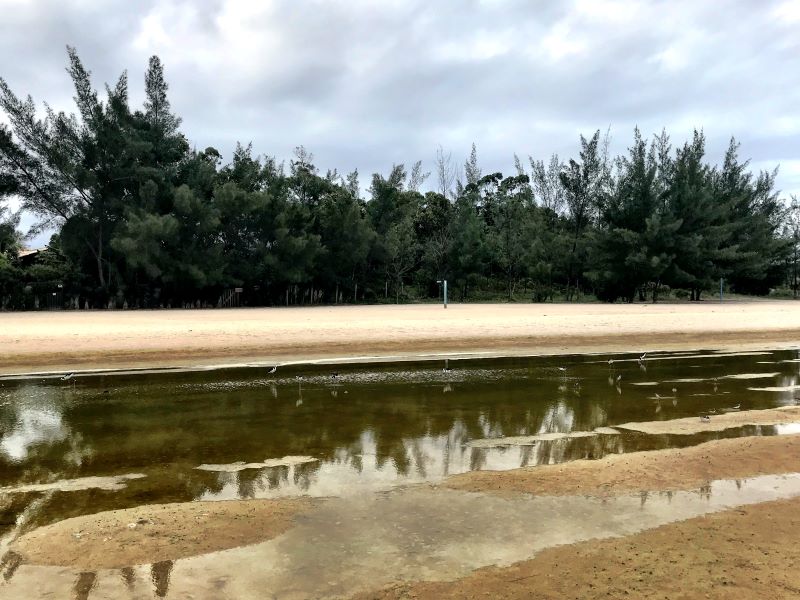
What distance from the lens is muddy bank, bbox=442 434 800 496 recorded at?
5.43m

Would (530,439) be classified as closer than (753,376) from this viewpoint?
Yes

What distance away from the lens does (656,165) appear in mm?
45875

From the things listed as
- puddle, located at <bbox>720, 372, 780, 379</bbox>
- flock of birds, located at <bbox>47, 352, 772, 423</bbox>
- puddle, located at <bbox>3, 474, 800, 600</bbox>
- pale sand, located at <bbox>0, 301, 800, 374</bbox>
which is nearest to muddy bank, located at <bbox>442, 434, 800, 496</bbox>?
puddle, located at <bbox>3, 474, 800, 600</bbox>

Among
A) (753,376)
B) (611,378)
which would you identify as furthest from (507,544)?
Answer: (753,376)

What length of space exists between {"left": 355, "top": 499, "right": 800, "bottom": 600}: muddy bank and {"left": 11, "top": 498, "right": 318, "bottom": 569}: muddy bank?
56.5 inches

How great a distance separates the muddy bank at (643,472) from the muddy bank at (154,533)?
185 centimetres

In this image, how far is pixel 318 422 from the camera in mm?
8500

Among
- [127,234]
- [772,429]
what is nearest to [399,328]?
[772,429]

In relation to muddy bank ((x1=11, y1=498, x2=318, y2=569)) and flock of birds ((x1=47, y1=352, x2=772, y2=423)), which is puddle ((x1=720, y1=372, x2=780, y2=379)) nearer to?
flock of birds ((x1=47, y1=352, x2=772, y2=423))

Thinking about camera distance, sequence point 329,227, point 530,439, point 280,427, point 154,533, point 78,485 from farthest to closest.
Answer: point 329,227, point 280,427, point 530,439, point 78,485, point 154,533

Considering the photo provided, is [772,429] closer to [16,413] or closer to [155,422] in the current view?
[155,422]

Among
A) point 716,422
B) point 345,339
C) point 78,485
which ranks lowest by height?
point 78,485

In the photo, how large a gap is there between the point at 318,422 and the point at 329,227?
37417 millimetres

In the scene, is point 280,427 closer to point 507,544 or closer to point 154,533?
point 154,533
